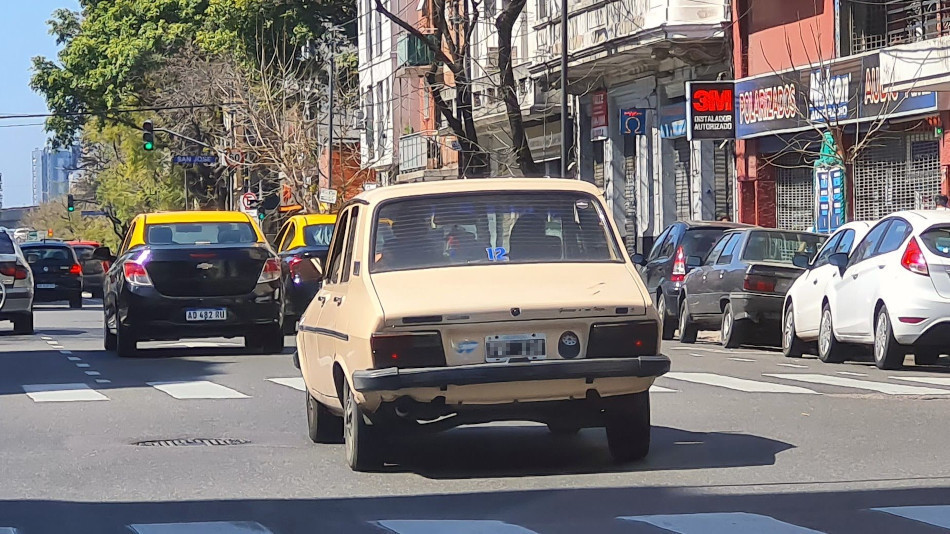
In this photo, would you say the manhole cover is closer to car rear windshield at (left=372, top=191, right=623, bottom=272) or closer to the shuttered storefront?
car rear windshield at (left=372, top=191, right=623, bottom=272)

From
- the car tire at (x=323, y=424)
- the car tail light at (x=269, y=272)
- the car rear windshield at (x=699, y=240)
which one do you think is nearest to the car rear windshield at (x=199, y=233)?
the car tail light at (x=269, y=272)

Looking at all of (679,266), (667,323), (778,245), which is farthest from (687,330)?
(778,245)

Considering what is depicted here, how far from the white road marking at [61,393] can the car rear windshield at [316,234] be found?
8.22 meters

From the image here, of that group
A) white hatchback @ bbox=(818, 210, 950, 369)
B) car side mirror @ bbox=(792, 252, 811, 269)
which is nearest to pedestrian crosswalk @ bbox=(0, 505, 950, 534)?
white hatchback @ bbox=(818, 210, 950, 369)

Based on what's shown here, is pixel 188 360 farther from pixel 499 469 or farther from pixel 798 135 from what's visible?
pixel 798 135

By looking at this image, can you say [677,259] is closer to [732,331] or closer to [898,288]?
[732,331]

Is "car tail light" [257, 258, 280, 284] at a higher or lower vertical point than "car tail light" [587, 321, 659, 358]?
higher

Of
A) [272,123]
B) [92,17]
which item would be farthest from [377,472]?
[92,17]

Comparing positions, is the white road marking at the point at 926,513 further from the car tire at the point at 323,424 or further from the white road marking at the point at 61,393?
the white road marking at the point at 61,393

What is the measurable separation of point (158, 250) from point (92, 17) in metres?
58.5

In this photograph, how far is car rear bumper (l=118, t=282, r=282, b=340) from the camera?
20094 millimetres

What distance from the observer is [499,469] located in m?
10.0

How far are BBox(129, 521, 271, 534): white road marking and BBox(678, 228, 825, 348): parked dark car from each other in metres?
14.4

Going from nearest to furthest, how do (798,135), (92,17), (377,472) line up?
(377,472), (798,135), (92,17)
